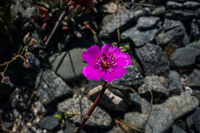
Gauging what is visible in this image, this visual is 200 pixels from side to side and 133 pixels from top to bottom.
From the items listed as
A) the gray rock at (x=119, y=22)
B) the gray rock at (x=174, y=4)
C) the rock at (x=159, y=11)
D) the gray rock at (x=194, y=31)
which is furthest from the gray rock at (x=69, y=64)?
the gray rock at (x=194, y=31)

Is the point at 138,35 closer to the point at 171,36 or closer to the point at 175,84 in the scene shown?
the point at 171,36

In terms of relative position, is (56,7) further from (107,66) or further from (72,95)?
(107,66)

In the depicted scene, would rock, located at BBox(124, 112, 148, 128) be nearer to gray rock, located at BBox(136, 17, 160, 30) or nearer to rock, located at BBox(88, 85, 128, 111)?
rock, located at BBox(88, 85, 128, 111)

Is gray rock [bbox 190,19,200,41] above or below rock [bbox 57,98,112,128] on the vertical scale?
above

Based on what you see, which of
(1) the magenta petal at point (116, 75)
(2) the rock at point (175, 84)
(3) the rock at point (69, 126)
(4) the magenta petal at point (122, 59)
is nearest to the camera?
(1) the magenta petal at point (116, 75)

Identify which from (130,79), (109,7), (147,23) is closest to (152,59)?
(130,79)

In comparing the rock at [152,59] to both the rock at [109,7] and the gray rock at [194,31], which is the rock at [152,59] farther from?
the rock at [109,7]

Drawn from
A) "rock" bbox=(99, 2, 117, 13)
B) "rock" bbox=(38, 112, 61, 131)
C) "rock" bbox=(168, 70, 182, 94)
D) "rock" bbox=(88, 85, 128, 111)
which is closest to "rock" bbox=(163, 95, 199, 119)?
Result: "rock" bbox=(168, 70, 182, 94)
